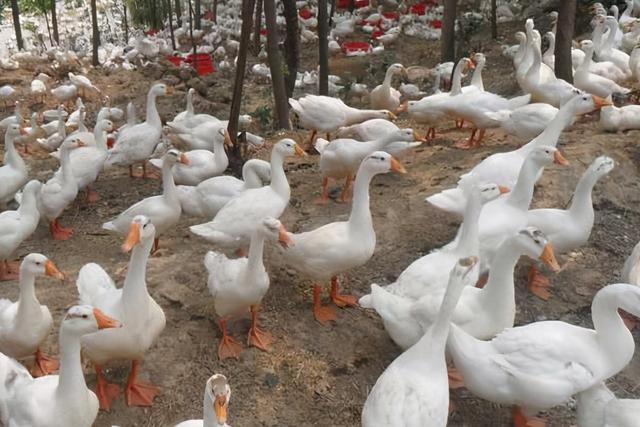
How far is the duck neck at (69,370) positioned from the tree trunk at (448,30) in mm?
9118

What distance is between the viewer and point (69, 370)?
3609mm

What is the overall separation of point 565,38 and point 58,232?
7259mm

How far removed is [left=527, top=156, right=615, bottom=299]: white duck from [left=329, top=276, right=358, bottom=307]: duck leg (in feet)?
5.29

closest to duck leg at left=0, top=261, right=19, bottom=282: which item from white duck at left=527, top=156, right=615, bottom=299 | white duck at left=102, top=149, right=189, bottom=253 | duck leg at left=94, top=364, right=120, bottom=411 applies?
white duck at left=102, top=149, right=189, bottom=253

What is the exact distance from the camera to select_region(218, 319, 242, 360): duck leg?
4727mm

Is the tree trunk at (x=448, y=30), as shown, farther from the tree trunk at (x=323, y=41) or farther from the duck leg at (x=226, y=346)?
the duck leg at (x=226, y=346)

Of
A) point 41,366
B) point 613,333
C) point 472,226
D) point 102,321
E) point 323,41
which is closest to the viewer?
point 102,321

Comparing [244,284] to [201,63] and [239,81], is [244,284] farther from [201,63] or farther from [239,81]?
[201,63]

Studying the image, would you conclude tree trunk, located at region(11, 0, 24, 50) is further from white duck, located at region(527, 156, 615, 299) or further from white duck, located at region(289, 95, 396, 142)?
white duck, located at region(527, 156, 615, 299)

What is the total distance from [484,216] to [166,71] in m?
11.0

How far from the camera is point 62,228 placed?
24.4 feet

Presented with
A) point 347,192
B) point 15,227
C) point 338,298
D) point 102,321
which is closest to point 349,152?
point 347,192

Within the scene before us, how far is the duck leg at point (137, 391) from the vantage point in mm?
4320

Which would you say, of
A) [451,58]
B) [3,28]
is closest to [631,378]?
[451,58]
